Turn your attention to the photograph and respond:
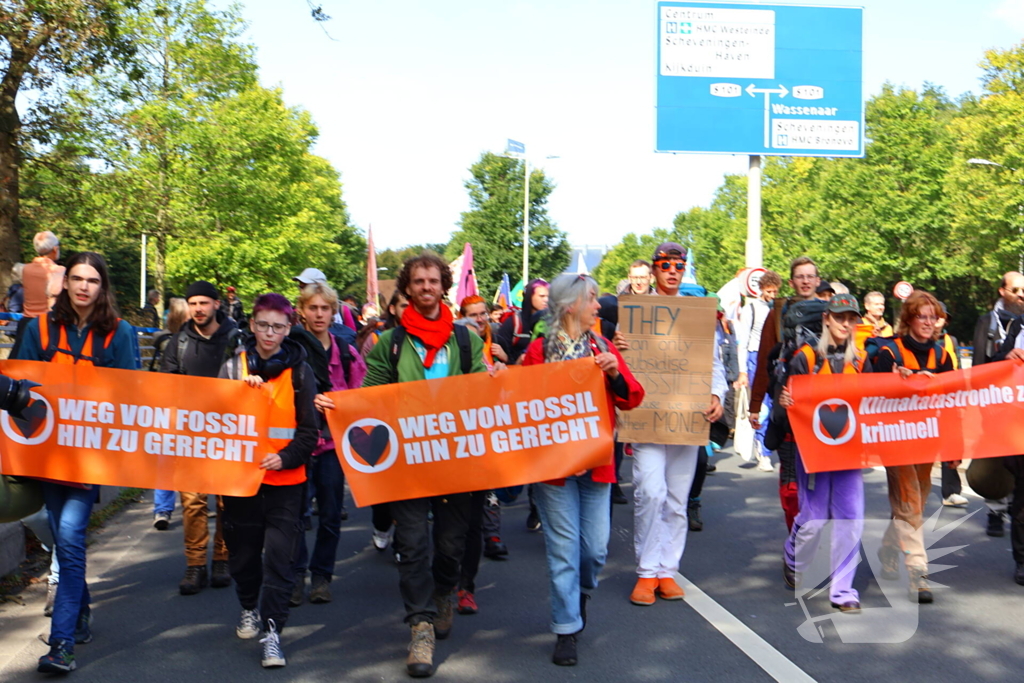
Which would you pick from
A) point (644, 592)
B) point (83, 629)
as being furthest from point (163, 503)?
point (644, 592)

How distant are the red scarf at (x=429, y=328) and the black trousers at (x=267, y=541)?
3.08ft

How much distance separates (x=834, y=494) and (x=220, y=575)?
3824 millimetres

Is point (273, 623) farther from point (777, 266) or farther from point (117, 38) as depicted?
point (777, 266)

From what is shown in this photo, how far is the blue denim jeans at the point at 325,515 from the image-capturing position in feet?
22.4

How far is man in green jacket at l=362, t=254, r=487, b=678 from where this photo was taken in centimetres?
543

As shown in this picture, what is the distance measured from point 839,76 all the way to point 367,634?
15.9 m

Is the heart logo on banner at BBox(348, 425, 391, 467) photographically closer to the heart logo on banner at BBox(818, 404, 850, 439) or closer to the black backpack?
the black backpack

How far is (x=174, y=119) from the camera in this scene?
1205 inches

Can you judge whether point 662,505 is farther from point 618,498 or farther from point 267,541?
point 618,498

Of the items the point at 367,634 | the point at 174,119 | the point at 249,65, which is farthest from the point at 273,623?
the point at 249,65

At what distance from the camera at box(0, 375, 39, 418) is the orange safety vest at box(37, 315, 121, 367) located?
0.58 m

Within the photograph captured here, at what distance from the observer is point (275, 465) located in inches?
214

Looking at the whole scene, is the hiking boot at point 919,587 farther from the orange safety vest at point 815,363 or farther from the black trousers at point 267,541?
the black trousers at point 267,541

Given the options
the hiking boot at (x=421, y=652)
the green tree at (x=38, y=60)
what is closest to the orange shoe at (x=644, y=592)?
the hiking boot at (x=421, y=652)
